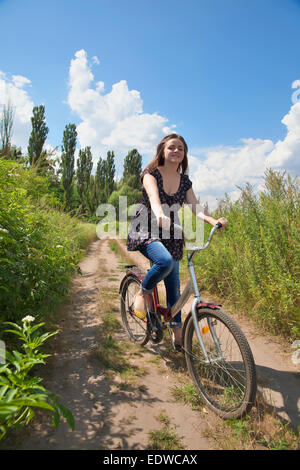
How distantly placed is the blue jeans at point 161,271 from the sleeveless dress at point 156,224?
0.12m

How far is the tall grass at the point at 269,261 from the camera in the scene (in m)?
2.84

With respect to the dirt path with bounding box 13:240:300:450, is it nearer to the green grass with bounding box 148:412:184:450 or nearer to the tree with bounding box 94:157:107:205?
the green grass with bounding box 148:412:184:450

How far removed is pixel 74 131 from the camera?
31.5 meters

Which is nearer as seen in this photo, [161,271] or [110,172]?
[161,271]

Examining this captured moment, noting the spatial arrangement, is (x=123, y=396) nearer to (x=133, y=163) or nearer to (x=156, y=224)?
(x=156, y=224)

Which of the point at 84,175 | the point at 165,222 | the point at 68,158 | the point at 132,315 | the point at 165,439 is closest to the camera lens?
the point at 165,439

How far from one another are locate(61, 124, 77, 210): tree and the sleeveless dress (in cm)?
2767

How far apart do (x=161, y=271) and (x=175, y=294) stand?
50 centimetres

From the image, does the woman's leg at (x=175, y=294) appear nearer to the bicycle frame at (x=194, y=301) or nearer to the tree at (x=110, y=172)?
the bicycle frame at (x=194, y=301)

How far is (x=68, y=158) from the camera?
30.3 meters

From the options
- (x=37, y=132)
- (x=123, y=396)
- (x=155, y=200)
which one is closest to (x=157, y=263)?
(x=155, y=200)

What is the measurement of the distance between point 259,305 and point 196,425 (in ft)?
6.02

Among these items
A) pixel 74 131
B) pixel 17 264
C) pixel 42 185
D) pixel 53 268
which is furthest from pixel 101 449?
pixel 74 131
